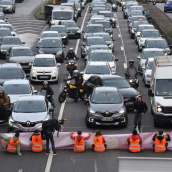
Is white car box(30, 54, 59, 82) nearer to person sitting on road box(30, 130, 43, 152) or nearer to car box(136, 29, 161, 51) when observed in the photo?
car box(136, 29, 161, 51)

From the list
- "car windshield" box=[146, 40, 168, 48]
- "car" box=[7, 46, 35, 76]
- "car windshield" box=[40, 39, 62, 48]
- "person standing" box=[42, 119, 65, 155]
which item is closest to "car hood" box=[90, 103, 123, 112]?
"person standing" box=[42, 119, 65, 155]

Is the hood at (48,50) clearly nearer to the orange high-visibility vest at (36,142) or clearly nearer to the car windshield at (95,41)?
the car windshield at (95,41)

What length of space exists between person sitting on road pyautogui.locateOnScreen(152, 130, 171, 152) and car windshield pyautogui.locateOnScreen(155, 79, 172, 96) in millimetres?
4254

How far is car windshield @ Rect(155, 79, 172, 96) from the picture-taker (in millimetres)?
27016

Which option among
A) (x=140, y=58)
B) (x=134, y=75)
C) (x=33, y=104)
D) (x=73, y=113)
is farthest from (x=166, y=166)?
(x=140, y=58)

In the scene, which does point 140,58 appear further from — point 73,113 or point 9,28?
point 9,28

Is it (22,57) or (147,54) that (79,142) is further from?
(22,57)

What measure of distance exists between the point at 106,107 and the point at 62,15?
37066mm

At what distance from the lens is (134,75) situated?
34.4m

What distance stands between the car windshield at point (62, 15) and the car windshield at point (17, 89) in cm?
3246

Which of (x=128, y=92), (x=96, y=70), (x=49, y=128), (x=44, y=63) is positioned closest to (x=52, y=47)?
(x=44, y=63)

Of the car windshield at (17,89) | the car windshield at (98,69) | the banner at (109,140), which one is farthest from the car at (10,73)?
the banner at (109,140)

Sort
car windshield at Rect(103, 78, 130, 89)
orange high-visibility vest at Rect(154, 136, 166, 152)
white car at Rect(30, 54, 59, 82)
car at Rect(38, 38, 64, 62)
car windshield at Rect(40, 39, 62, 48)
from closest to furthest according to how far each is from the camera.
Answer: orange high-visibility vest at Rect(154, 136, 166, 152)
car windshield at Rect(103, 78, 130, 89)
white car at Rect(30, 54, 59, 82)
car at Rect(38, 38, 64, 62)
car windshield at Rect(40, 39, 62, 48)

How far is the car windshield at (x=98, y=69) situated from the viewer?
34906mm
